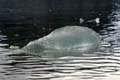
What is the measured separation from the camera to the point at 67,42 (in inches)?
869

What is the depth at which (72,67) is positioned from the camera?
55.5ft

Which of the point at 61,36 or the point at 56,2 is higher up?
the point at 56,2

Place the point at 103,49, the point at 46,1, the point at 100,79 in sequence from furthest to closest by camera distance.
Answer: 1. the point at 46,1
2. the point at 103,49
3. the point at 100,79

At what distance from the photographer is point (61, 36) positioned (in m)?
22.4

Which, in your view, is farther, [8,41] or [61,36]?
[8,41]

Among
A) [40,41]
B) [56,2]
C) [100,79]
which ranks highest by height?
[56,2]

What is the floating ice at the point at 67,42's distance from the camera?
21.3 metres

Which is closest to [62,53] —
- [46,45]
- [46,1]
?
[46,45]

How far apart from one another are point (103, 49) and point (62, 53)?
9.25 feet

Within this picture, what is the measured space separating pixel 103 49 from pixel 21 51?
4506 mm

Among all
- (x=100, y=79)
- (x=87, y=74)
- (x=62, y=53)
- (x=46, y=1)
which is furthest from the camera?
(x=46, y=1)

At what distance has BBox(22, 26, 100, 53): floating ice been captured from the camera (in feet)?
69.9

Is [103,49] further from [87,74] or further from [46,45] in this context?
[87,74]

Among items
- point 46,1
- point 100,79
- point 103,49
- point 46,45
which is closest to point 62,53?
point 46,45
